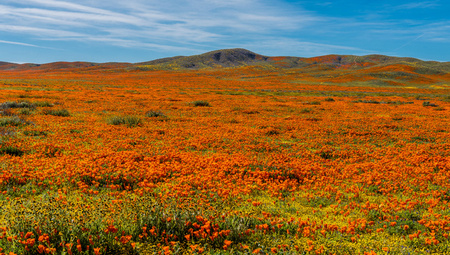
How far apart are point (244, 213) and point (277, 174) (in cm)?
306

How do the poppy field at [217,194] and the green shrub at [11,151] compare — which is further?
the green shrub at [11,151]

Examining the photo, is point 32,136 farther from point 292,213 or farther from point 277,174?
point 292,213

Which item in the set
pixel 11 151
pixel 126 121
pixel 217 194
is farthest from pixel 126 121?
pixel 217 194

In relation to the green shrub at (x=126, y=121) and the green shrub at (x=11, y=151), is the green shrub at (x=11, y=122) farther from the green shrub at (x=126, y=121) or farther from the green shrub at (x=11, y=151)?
the green shrub at (x=11, y=151)

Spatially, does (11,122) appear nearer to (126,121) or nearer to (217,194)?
(126,121)

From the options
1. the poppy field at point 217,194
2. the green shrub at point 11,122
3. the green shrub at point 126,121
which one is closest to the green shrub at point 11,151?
the poppy field at point 217,194

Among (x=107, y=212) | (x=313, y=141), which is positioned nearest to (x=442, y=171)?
(x=313, y=141)

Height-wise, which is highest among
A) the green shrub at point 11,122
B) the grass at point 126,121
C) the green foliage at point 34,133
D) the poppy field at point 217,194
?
the grass at point 126,121

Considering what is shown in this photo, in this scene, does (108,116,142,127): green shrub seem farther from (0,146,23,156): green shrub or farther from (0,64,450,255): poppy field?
(0,146,23,156): green shrub

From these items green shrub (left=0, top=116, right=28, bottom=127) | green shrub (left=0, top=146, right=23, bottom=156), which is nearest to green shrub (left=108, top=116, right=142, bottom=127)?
green shrub (left=0, top=116, right=28, bottom=127)

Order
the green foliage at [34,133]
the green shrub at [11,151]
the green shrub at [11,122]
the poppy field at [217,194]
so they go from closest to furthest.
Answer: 1. the poppy field at [217,194]
2. the green shrub at [11,151]
3. the green foliage at [34,133]
4. the green shrub at [11,122]

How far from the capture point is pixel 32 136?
12188 mm

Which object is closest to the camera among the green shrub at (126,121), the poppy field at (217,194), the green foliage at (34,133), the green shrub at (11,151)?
the poppy field at (217,194)

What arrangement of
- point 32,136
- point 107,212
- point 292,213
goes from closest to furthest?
point 107,212 < point 292,213 < point 32,136
